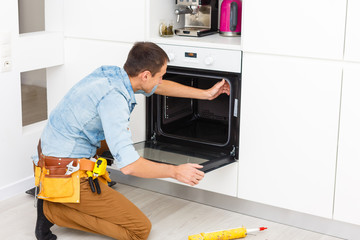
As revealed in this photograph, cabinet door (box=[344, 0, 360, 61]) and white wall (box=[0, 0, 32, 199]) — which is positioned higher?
cabinet door (box=[344, 0, 360, 61])

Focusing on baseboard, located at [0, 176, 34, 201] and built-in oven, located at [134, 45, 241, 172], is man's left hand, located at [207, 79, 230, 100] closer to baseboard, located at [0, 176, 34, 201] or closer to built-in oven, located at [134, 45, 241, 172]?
built-in oven, located at [134, 45, 241, 172]

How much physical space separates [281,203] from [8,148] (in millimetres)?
1628

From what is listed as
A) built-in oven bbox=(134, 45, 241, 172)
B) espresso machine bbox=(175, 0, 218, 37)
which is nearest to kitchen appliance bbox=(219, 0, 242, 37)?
espresso machine bbox=(175, 0, 218, 37)

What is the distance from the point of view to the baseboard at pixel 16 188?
336cm

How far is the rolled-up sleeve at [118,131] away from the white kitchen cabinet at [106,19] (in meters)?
0.83

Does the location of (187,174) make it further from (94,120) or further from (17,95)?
(17,95)

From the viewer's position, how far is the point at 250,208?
3.19m

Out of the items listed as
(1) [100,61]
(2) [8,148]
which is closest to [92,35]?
(1) [100,61]

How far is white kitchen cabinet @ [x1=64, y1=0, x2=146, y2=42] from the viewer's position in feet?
10.7

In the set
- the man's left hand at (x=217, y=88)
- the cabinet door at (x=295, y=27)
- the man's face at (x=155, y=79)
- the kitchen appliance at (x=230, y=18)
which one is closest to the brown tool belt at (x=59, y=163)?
the man's face at (x=155, y=79)

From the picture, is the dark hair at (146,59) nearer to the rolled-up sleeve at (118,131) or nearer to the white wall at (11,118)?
the rolled-up sleeve at (118,131)

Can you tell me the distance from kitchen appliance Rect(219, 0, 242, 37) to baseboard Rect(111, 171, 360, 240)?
954 mm

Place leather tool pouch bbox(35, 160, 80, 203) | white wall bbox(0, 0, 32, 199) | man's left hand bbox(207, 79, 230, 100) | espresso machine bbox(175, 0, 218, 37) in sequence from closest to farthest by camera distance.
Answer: leather tool pouch bbox(35, 160, 80, 203) → man's left hand bbox(207, 79, 230, 100) → white wall bbox(0, 0, 32, 199) → espresso machine bbox(175, 0, 218, 37)

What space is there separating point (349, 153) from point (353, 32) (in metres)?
0.58
